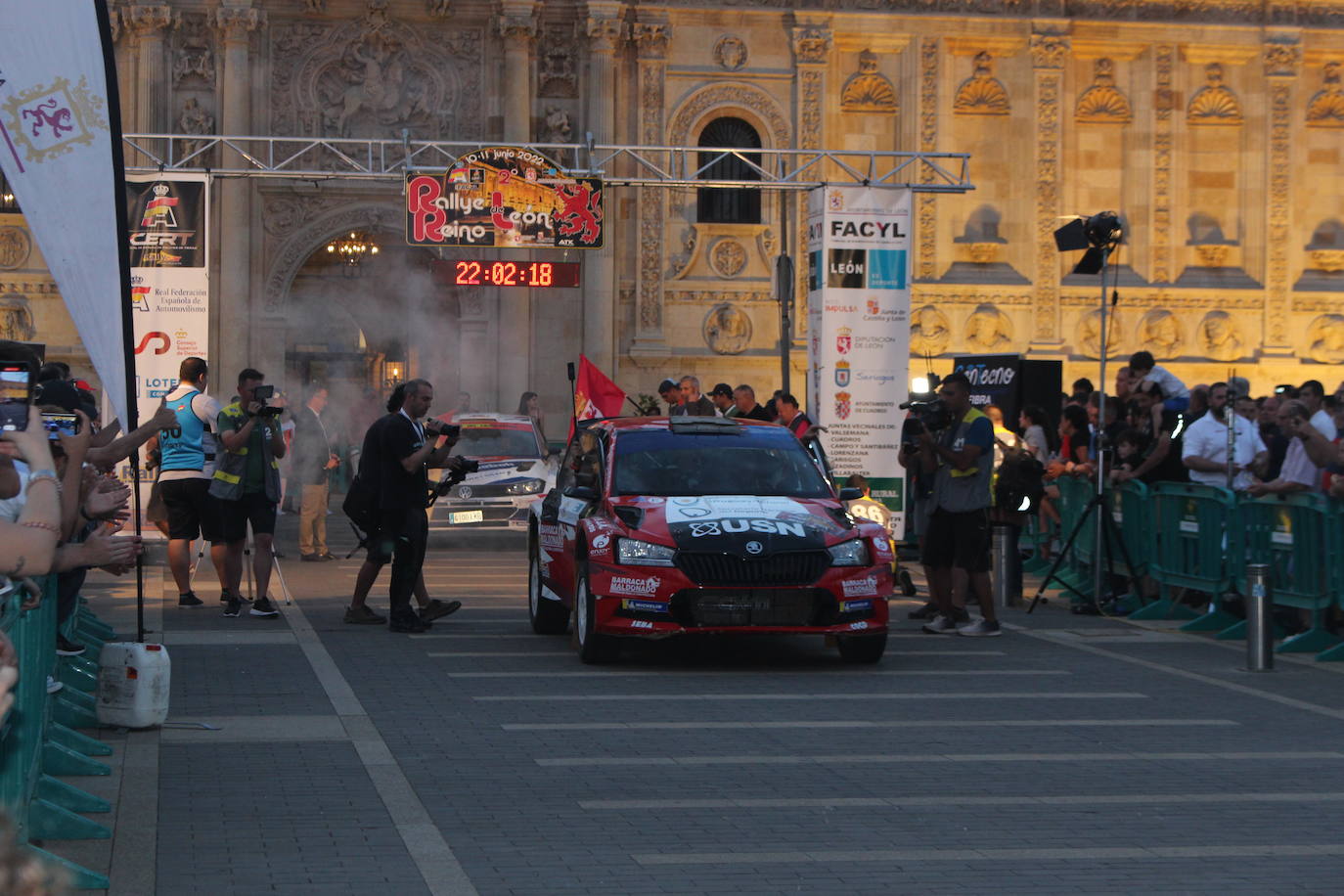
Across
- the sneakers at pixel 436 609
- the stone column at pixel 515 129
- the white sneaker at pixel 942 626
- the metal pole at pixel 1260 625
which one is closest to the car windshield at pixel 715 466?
the white sneaker at pixel 942 626

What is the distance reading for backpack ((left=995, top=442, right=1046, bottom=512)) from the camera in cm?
1712

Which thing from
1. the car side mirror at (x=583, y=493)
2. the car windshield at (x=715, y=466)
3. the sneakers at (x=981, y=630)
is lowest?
the sneakers at (x=981, y=630)

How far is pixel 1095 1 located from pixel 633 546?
28316 mm

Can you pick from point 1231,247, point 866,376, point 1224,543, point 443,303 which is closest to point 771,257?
point 443,303

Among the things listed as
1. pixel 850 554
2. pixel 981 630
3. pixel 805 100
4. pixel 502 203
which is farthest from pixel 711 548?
pixel 805 100

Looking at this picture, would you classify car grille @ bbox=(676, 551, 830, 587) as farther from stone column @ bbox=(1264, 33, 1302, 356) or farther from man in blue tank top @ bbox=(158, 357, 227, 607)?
stone column @ bbox=(1264, 33, 1302, 356)

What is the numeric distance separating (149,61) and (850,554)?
1015 inches

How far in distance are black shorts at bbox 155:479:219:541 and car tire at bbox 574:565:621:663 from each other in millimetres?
4355

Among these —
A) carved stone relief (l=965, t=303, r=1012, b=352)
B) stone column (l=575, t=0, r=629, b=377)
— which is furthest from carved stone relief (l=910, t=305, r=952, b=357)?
stone column (l=575, t=0, r=629, b=377)

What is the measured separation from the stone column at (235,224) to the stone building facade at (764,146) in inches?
2.3

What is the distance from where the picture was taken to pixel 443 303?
36906mm

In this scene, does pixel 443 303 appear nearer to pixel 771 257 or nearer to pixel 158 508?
pixel 771 257

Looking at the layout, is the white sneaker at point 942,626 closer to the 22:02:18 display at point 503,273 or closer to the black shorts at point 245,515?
the black shorts at point 245,515

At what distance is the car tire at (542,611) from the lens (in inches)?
583
